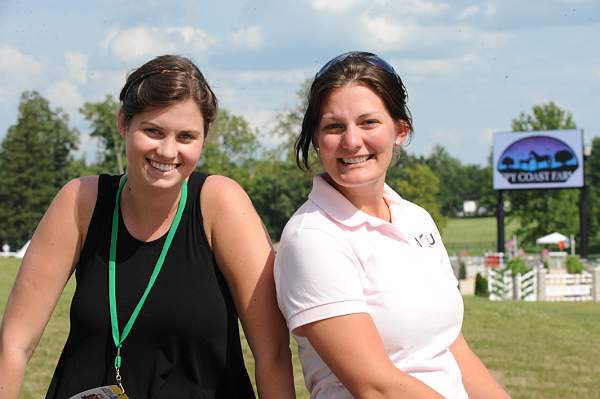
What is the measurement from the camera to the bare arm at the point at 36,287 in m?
3.05

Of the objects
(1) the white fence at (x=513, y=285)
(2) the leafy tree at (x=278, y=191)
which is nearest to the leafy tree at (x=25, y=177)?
(2) the leafy tree at (x=278, y=191)

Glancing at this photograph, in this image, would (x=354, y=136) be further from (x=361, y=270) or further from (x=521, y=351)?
(x=521, y=351)

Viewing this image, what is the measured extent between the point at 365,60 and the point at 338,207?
0.47m

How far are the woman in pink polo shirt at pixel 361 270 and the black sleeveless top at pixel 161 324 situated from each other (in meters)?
0.30

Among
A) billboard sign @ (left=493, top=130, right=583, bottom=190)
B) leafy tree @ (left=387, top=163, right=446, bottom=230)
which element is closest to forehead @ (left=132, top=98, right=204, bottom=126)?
billboard sign @ (left=493, top=130, right=583, bottom=190)

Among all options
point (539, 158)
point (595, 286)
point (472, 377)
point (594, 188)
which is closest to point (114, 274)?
point (472, 377)

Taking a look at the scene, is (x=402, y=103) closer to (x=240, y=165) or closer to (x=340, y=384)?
(x=340, y=384)

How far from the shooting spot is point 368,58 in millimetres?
2912

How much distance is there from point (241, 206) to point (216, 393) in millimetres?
630

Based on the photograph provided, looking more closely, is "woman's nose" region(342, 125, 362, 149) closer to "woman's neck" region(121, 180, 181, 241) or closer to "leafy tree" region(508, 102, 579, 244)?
"woman's neck" region(121, 180, 181, 241)

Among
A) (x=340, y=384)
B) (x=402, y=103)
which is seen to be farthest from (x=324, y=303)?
(x=402, y=103)

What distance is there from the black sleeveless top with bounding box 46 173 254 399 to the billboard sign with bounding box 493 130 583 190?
137ft

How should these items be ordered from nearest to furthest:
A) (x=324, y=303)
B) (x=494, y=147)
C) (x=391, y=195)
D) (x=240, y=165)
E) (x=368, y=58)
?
(x=324, y=303), (x=368, y=58), (x=391, y=195), (x=494, y=147), (x=240, y=165)

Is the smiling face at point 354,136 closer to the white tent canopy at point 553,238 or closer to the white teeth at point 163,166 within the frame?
the white teeth at point 163,166
